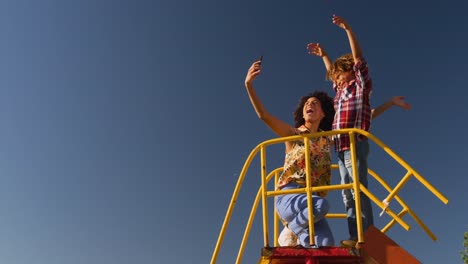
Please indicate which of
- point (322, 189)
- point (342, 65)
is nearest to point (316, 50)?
point (342, 65)

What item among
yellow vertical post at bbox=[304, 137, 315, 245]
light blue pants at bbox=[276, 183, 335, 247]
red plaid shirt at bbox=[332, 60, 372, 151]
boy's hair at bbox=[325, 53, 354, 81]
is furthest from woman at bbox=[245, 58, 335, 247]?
boy's hair at bbox=[325, 53, 354, 81]

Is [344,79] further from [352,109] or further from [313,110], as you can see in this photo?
[313,110]

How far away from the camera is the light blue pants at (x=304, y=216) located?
6484 millimetres

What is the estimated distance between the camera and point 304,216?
21.5 feet

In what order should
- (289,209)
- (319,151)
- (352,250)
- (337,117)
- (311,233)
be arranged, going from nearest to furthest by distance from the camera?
(352,250) < (311,233) < (289,209) < (319,151) < (337,117)

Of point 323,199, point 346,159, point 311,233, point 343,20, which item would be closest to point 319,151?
point 346,159

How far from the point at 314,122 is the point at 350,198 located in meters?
1.30

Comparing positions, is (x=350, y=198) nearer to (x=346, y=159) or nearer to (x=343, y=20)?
(x=346, y=159)

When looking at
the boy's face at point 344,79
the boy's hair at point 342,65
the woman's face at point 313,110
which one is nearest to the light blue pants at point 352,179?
the woman's face at point 313,110

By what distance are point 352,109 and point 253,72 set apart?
158cm

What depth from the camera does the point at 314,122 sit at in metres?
7.75

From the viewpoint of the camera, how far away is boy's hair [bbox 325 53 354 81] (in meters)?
7.91

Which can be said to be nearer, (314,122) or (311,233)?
(311,233)

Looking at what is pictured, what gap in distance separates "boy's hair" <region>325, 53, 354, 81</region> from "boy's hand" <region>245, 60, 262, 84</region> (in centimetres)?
149
